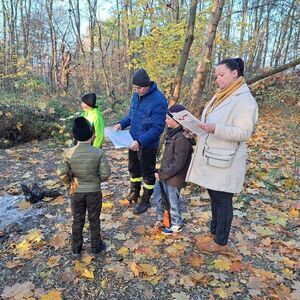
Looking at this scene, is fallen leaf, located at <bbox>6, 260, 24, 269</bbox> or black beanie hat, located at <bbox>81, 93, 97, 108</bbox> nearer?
fallen leaf, located at <bbox>6, 260, 24, 269</bbox>

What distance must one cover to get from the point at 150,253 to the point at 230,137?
160 centimetres

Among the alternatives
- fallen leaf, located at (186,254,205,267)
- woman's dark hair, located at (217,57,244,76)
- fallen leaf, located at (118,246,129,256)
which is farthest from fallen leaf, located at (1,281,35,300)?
woman's dark hair, located at (217,57,244,76)

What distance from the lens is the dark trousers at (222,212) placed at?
3061 mm

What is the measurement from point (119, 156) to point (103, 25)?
14377 mm

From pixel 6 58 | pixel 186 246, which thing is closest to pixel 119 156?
pixel 186 246

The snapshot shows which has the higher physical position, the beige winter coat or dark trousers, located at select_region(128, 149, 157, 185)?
the beige winter coat

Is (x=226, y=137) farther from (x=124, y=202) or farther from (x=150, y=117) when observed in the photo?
(x=124, y=202)

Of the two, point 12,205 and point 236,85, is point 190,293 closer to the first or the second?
point 236,85

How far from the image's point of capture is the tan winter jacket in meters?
2.97

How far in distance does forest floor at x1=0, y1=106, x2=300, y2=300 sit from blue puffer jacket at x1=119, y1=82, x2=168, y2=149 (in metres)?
1.15

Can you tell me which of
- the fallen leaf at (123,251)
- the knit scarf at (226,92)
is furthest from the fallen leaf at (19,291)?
the knit scarf at (226,92)

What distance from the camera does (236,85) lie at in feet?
9.13

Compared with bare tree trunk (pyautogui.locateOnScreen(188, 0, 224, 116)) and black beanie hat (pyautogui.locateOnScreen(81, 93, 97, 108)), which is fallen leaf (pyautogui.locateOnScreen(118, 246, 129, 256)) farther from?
bare tree trunk (pyautogui.locateOnScreen(188, 0, 224, 116))

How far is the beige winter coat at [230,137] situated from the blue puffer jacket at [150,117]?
84 centimetres
